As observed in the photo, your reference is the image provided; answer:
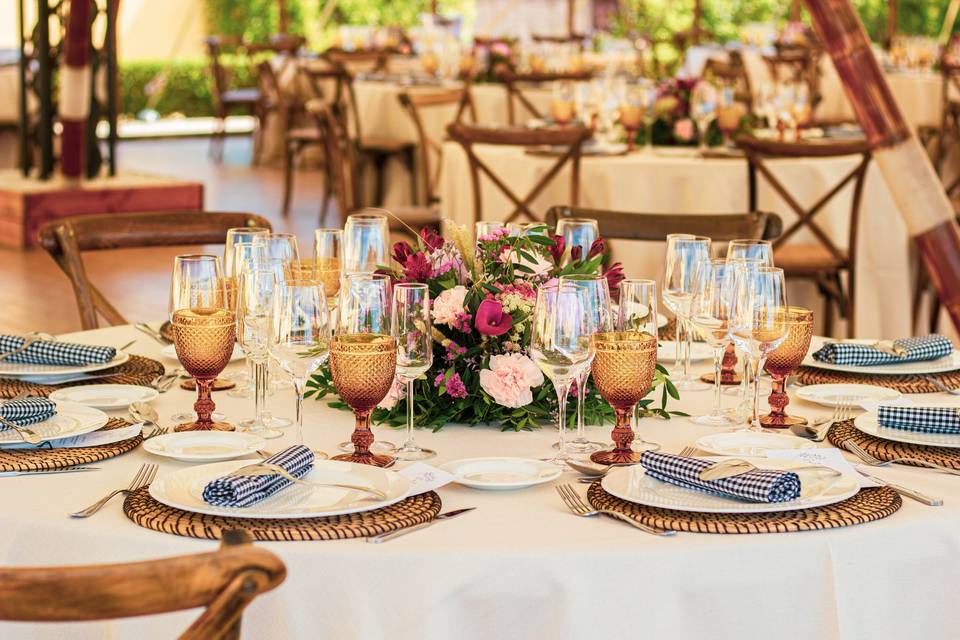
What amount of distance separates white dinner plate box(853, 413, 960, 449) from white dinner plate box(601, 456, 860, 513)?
204 millimetres

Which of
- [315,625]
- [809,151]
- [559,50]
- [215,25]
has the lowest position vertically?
[315,625]

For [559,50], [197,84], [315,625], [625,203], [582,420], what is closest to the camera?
[315,625]


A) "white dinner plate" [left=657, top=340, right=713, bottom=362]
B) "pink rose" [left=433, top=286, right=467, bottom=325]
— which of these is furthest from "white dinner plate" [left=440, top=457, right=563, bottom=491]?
"white dinner plate" [left=657, top=340, right=713, bottom=362]

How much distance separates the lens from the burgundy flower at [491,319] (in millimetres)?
1856

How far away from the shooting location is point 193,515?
1.49 metres

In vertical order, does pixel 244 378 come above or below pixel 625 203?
below

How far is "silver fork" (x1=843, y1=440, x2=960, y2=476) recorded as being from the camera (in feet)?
5.59

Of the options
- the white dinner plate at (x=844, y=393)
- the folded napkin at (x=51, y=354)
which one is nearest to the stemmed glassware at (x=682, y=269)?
the white dinner plate at (x=844, y=393)

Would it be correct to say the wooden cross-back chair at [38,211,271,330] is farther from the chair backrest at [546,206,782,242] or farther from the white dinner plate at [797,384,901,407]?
the white dinner plate at [797,384,901,407]

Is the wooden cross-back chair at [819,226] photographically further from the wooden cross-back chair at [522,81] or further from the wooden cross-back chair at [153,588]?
the wooden cross-back chair at [153,588]

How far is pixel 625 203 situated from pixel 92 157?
177 inches

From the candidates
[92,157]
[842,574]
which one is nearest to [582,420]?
[842,574]

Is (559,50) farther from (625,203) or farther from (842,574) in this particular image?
(842,574)

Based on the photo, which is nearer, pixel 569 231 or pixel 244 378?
pixel 244 378
